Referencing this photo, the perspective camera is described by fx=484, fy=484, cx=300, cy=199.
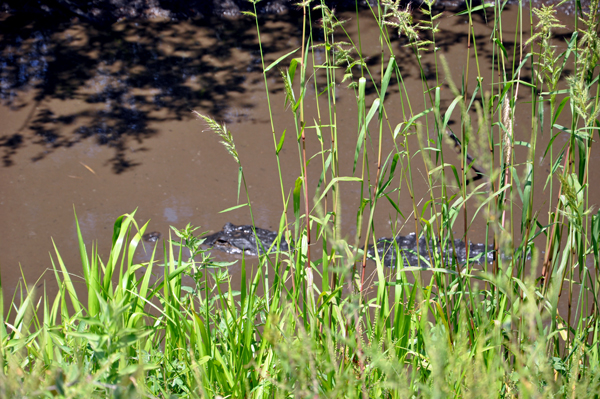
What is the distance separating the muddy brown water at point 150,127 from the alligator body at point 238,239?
0.08m

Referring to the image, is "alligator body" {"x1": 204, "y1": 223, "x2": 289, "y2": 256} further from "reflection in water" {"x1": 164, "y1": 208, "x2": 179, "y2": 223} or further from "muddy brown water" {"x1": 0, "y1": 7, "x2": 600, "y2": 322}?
"reflection in water" {"x1": 164, "y1": 208, "x2": 179, "y2": 223}

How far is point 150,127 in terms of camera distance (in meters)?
4.25

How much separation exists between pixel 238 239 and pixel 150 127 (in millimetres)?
1688

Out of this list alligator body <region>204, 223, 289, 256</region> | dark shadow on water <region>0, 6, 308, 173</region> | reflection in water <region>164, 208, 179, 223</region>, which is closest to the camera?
alligator body <region>204, 223, 289, 256</region>

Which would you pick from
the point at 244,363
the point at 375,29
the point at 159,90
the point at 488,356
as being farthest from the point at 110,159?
the point at 375,29

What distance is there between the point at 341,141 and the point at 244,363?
116 inches

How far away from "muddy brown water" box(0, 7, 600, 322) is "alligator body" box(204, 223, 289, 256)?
0.08m

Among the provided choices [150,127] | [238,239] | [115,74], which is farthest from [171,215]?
[115,74]

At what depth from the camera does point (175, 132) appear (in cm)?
421

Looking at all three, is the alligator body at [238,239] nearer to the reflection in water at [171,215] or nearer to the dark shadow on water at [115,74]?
the reflection in water at [171,215]

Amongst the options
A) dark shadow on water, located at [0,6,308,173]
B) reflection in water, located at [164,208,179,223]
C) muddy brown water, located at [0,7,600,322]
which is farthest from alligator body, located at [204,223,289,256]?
dark shadow on water, located at [0,6,308,173]

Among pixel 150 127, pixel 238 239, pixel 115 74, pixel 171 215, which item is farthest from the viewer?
pixel 115 74

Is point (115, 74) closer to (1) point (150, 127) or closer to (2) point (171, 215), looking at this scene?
(1) point (150, 127)

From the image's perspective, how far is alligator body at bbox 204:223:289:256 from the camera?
308cm
